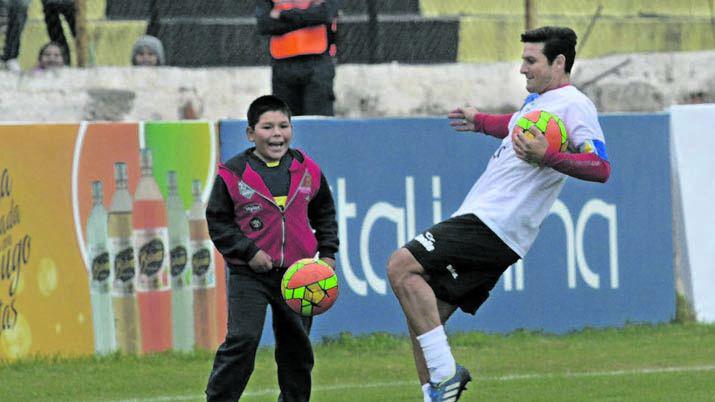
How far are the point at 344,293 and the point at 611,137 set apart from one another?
250 centimetres

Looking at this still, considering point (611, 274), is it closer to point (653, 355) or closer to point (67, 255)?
point (653, 355)

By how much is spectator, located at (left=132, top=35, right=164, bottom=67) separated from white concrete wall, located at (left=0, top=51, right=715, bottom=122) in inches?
6.8

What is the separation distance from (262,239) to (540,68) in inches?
65.0

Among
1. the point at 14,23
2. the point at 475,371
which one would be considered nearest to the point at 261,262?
the point at 475,371

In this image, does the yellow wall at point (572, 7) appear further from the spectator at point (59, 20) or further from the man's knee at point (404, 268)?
the man's knee at point (404, 268)

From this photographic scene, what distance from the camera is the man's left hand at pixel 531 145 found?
771cm

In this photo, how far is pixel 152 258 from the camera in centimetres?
1127

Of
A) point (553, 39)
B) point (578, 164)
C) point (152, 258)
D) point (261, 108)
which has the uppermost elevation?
point (553, 39)

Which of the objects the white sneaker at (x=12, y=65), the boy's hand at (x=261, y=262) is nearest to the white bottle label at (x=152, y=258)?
the white sneaker at (x=12, y=65)

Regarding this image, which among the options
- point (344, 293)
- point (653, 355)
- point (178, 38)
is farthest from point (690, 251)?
point (178, 38)

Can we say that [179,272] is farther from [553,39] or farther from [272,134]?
[553,39]

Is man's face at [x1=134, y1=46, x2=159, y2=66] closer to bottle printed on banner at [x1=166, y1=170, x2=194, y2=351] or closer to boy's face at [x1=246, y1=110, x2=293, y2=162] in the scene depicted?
bottle printed on banner at [x1=166, y1=170, x2=194, y2=351]

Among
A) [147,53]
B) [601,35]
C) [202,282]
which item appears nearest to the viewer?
[202,282]

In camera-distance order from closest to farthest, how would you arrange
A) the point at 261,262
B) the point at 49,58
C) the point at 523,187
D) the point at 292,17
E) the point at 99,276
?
the point at 261,262 → the point at 523,187 → the point at 99,276 → the point at 292,17 → the point at 49,58
